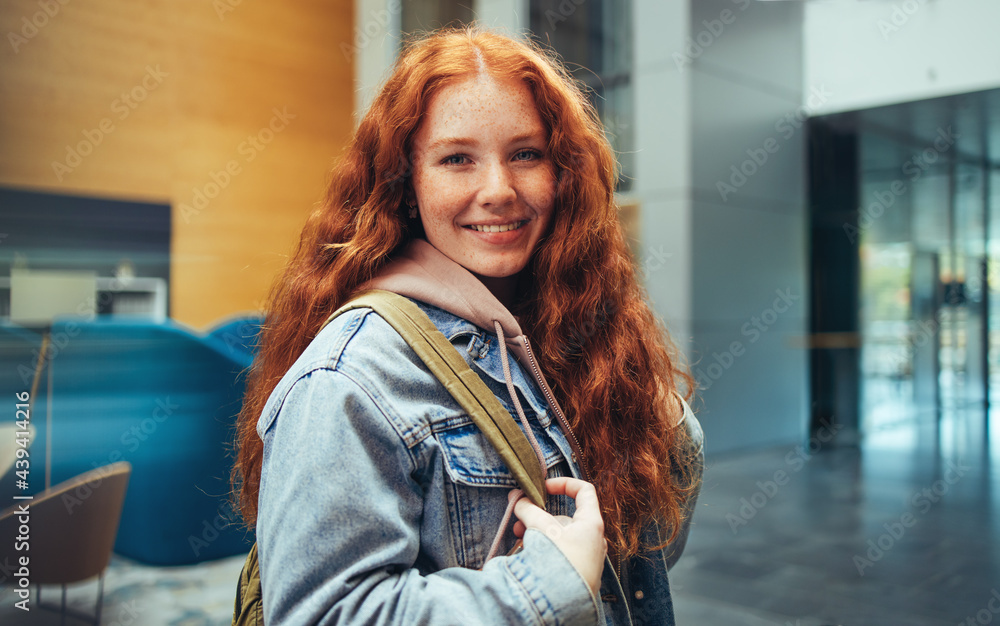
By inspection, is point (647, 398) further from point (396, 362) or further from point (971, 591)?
point (971, 591)

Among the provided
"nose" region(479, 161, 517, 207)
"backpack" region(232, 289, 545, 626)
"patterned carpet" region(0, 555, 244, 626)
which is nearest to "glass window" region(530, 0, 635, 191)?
"patterned carpet" region(0, 555, 244, 626)

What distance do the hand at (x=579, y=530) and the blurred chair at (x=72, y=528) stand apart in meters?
1.77

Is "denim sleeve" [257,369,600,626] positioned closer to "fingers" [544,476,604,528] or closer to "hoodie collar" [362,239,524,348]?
"fingers" [544,476,604,528]

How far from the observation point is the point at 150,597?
2516 mm

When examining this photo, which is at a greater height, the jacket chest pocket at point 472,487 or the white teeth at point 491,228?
the white teeth at point 491,228

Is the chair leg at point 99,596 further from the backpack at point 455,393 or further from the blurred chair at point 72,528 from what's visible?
the backpack at point 455,393

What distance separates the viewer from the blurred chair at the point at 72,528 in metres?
2.04

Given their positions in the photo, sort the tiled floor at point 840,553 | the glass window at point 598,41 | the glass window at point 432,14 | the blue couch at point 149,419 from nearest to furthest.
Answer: the blue couch at point 149,419
the tiled floor at point 840,553
the glass window at point 432,14
the glass window at point 598,41

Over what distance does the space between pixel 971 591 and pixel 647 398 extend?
2353mm

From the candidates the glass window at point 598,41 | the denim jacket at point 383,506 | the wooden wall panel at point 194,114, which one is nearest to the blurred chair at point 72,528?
the wooden wall panel at point 194,114

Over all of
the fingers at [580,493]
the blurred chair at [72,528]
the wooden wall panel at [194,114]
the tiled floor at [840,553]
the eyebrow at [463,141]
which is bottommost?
the tiled floor at [840,553]

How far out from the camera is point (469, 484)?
910mm

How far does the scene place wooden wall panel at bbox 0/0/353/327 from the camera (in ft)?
7.30

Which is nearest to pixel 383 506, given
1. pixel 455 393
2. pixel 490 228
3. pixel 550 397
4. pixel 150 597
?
pixel 455 393
